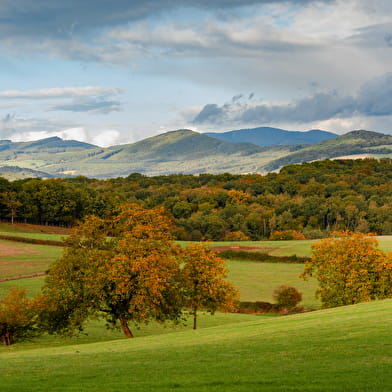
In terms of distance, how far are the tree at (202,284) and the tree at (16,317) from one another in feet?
47.8

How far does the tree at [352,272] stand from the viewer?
5109 cm

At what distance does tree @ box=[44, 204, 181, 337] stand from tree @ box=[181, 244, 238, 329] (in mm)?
2098

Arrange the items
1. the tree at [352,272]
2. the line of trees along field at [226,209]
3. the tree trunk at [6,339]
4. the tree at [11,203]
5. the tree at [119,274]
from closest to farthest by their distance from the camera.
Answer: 1. the tree at [119,274]
2. the tree trunk at [6,339]
3. the tree at [352,272]
4. the tree at [11,203]
5. the line of trees along field at [226,209]

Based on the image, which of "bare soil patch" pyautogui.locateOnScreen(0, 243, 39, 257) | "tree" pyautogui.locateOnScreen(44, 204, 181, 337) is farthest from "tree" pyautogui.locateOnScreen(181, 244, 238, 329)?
"bare soil patch" pyautogui.locateOnScreen(0, 243, 39, 257)

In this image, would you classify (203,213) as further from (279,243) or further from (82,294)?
(82,294)

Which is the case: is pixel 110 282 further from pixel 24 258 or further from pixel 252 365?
pixel 24 258

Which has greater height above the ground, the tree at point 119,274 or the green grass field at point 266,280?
the tree at point 119,274

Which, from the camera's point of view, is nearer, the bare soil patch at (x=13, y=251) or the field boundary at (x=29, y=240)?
the bare soil patch at (x=13, y=251)

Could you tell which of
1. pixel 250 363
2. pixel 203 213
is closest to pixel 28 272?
pixel 250 363

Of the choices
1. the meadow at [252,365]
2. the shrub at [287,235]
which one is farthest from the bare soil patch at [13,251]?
the shrub at [287,235]

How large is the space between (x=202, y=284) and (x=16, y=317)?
1770cm

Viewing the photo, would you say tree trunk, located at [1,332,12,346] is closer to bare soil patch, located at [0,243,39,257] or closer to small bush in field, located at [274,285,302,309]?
small bush in field, located at [274,285,302,309]

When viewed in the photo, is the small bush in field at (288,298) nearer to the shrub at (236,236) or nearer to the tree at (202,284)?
the tree at (202,284)

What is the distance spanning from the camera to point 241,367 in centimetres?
1770
